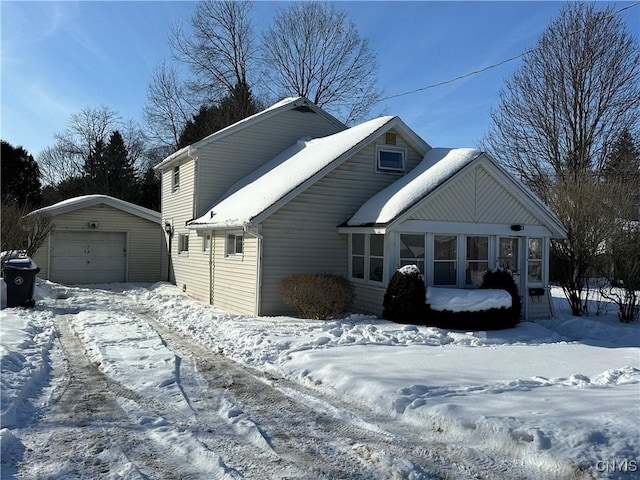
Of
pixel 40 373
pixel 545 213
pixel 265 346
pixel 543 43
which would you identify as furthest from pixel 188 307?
pixel 543 43

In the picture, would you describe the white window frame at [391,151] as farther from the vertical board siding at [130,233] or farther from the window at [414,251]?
the vertical board siding at [130,233]

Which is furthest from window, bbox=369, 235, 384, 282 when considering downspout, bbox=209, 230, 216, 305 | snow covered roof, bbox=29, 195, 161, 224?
snow covered roof, bbox=29, 195, 161, 224

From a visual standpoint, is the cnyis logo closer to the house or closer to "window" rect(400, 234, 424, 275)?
the house

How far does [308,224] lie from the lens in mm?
14164

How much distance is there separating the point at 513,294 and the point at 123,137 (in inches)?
1708

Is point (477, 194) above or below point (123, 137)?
below

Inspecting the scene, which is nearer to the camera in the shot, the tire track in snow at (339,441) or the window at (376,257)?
the tire track in snow at (339,441)

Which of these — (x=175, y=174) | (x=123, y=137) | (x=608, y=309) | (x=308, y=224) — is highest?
(x=123, y=137)

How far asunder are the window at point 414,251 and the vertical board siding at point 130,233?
516 inches

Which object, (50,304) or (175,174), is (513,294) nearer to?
(50,304)

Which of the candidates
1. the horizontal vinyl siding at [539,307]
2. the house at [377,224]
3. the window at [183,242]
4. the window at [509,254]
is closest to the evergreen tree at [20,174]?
the window at [183,242]

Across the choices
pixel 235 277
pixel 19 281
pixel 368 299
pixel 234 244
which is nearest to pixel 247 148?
pixel 234 244

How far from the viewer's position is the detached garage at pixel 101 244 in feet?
69.2

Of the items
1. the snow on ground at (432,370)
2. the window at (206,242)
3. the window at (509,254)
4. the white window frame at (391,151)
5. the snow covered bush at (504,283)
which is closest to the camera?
the snow on ground at (432,370)
